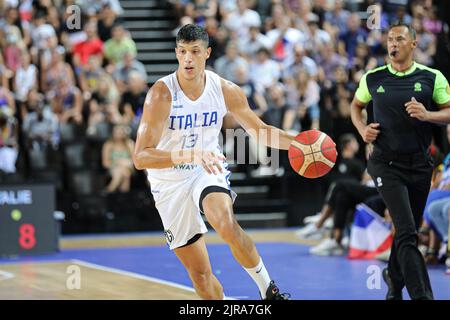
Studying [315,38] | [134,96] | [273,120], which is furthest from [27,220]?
[315,38]

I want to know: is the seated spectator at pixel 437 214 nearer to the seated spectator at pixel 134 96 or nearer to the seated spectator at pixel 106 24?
Result: the seated spectator at pixel 134 96

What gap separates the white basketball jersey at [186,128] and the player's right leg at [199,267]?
0.54m

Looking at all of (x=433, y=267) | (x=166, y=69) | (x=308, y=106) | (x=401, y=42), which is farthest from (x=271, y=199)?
(x=401, y=42)

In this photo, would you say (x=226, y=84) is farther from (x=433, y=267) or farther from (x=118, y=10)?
(x=118, y=10)

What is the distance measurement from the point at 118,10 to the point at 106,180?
4.89 metres

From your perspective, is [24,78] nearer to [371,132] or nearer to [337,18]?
[337,18]

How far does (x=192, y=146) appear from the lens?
6.85 meters

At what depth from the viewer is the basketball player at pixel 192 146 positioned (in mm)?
6641

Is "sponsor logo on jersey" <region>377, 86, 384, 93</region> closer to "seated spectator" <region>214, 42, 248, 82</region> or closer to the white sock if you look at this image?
the white sock

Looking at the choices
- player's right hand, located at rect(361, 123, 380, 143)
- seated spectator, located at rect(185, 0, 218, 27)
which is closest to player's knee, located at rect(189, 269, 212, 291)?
player's right hand, located at rect(361, 123, 380, 143)

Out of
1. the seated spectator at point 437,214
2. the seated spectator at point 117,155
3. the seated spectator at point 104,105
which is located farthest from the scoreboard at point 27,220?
the seated spectator at point 437,214

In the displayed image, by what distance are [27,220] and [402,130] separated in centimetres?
705

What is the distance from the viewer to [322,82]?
675 inches

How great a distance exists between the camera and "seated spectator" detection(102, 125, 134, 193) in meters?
15.5
